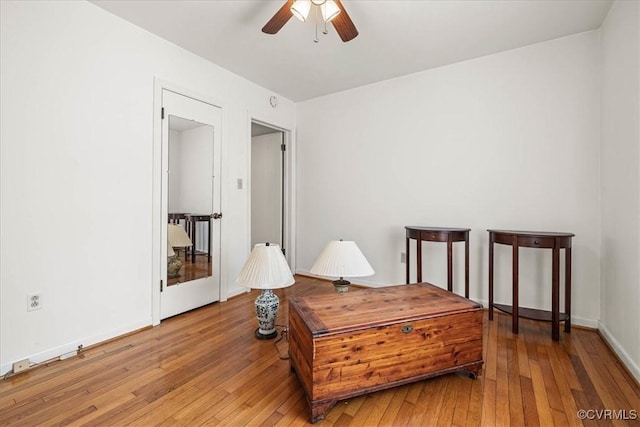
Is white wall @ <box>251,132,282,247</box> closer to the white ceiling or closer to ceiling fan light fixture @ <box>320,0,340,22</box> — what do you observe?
the white ceiling

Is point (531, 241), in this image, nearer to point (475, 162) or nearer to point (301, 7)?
point (475, 162)

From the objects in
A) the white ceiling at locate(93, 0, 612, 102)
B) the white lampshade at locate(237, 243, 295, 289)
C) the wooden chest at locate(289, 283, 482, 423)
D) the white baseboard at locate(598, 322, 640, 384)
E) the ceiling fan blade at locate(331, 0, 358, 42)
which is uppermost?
the white ceiling at locate(93, 0, 612, 102)

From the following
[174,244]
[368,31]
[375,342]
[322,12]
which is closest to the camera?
[375,342]

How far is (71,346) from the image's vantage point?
6.84 feet

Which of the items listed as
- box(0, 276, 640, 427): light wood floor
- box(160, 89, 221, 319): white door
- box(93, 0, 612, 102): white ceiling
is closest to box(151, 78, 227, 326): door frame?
box(160, 89, 221, 319): white door

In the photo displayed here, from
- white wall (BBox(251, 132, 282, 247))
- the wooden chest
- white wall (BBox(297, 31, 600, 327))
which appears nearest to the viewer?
the wooden chest

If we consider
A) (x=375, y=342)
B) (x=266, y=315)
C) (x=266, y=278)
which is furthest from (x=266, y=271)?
(x=375, y=342)

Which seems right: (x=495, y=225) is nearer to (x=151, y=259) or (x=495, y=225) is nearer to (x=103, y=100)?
(x=151, y=259)

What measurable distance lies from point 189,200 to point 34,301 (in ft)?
4.35

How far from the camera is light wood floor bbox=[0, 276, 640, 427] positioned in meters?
1.44

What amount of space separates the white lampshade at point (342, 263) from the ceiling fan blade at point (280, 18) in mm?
1587

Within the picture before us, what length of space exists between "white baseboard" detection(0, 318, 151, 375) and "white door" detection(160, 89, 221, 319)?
0.94 feet

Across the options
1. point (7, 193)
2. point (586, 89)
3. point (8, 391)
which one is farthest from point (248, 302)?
point (586, 89)

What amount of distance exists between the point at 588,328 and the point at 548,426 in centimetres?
163
